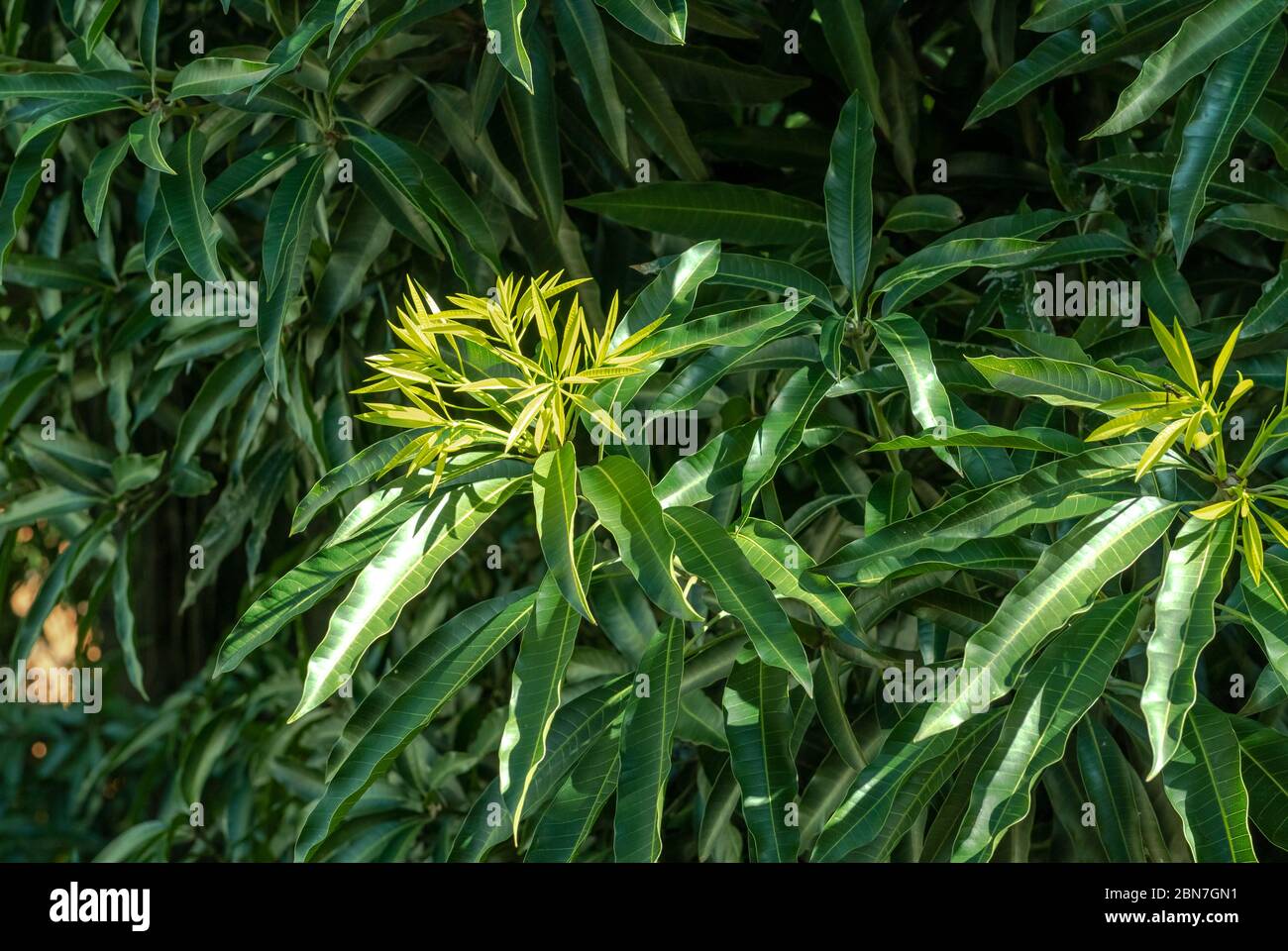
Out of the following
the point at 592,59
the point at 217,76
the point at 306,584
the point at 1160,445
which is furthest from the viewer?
the point at 592,59

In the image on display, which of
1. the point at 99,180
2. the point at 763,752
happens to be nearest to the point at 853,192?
the point at 763,752

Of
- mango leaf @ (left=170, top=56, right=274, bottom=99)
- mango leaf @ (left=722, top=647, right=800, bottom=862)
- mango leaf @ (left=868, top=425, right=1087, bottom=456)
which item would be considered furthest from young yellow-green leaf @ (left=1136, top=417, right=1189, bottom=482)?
mango leaf @ (left=170, top=56, right=274, bottom=99)

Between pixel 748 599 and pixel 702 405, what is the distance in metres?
0.41

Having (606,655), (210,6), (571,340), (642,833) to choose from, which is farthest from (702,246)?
(210,6)

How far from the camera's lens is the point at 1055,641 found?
34.3 inches

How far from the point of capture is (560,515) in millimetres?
820

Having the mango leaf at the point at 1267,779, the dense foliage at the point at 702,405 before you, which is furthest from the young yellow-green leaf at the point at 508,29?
the mango leaf at the point at 1267,779

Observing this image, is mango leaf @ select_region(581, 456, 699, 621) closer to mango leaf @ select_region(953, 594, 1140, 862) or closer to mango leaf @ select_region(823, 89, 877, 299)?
mango leaf @ select_region(953, 594, 1140, 862)

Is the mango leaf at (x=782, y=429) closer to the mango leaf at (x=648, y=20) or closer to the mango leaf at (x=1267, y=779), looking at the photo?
the mango leaf at (x=648, y=20)

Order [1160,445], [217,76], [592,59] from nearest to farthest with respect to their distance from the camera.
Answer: [1160,445] → [217,76] → [592,59]

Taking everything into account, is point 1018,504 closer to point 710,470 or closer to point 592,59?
point 710,470

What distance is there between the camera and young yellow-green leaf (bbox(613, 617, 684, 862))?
2.85 ft

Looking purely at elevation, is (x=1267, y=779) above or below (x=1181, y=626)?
below

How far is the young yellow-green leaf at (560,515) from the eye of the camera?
797mm
